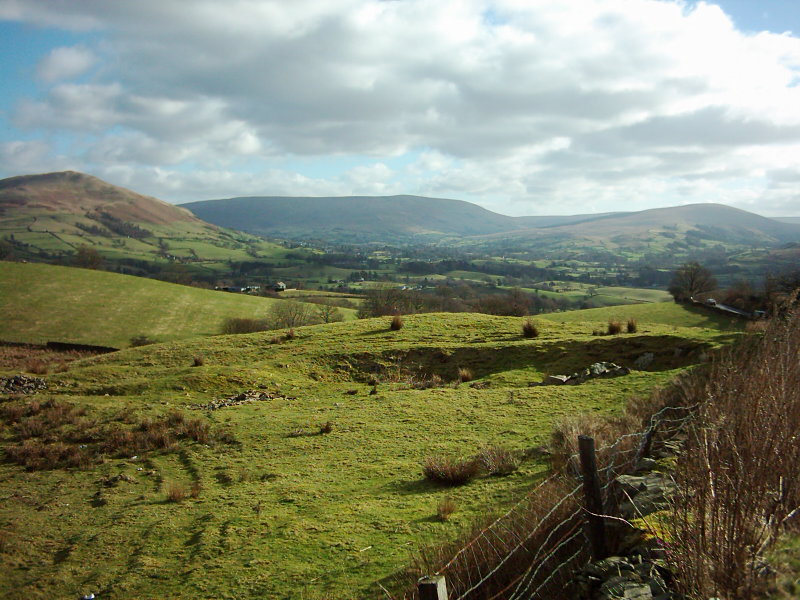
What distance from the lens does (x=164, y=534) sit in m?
8.42

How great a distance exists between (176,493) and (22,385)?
14.9m

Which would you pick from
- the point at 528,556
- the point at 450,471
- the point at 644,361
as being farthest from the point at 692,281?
the point at 528,556

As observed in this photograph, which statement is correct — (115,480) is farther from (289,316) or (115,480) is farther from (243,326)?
(289,316)

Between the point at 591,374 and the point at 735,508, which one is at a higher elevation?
the point at 735,508

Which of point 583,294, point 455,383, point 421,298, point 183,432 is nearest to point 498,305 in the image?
point 421,298

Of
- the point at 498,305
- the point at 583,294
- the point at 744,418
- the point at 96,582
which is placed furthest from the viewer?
the point at 583,294

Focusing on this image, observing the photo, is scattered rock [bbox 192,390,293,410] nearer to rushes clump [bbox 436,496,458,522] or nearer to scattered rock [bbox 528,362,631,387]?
scattered rock [bbox 528,362,631,387]

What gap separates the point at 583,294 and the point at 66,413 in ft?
400

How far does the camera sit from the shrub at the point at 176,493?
32.3 ft

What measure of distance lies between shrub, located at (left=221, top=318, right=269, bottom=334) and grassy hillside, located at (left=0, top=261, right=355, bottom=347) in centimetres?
421

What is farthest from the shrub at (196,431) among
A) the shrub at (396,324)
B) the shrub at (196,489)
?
the shrub at (396,324)

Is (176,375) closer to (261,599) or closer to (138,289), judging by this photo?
(261,599)

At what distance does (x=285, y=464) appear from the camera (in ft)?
38.6

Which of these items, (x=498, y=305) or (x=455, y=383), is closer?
(x=455, y=383)
